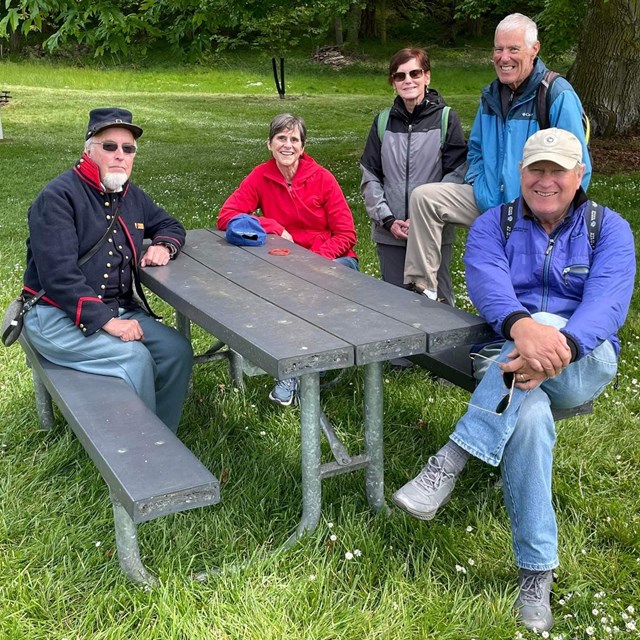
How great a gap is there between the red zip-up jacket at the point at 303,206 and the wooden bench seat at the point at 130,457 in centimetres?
174

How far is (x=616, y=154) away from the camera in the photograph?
1288 cm

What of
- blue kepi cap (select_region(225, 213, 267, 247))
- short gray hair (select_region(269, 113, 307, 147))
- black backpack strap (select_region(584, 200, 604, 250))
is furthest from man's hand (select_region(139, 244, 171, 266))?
black backpack strap (select_region(584, 200, 604, 250))

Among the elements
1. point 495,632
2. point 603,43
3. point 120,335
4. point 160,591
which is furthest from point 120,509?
point 603,43

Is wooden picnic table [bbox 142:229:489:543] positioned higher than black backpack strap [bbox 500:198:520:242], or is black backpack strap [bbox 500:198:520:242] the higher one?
black backpack strap [bbox 500:198:520:242]

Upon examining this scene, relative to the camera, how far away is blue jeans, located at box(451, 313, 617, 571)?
296cm

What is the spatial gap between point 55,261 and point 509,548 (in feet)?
7.39

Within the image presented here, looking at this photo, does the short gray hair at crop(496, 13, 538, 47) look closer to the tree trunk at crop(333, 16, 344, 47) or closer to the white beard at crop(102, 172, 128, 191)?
the white beard at crop(102, 172, 128, 191)

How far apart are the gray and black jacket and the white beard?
1.71 m

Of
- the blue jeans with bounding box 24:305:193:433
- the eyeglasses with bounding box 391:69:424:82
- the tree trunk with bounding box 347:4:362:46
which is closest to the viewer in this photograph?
the blue jeans with bounding box 24:305:193:433

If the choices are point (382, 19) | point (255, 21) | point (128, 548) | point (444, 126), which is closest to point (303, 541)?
point (128, 548)

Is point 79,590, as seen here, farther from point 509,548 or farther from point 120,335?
point 509,548

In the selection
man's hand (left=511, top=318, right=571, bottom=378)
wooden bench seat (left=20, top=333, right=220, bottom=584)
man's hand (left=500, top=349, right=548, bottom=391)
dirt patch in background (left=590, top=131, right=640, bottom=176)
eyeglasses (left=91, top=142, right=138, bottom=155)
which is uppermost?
eyeglasses (left=91, top=142, right=138, bottom=155)

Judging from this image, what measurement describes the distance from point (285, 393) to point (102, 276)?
1.20 meters

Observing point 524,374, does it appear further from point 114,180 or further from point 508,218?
point 114,180
